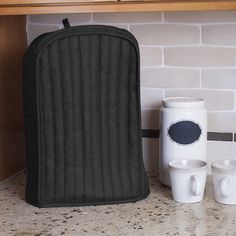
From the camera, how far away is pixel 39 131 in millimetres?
1113

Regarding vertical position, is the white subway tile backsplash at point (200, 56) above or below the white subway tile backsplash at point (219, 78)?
above

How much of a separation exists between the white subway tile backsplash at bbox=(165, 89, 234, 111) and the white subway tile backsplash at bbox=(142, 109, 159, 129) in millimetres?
88

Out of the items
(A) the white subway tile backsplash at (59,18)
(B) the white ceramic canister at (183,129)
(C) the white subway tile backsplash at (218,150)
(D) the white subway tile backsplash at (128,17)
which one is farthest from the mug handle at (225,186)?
(A) the white subway tile backsplash at (59,18)

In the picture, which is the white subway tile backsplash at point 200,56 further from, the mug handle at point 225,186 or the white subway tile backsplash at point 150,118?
the mug handle at point 225,186

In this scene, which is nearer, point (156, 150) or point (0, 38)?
point (0, 38)

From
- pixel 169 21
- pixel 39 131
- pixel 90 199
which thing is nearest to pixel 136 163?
pixel 90 199

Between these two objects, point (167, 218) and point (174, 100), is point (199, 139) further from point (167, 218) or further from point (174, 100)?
point (167, 218)

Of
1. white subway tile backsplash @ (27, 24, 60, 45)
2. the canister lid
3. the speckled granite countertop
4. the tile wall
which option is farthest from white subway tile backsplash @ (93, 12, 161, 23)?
the speckled granite countertop

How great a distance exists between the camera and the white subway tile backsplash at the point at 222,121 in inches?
54.1

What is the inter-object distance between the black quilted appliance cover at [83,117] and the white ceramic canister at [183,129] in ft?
0.41

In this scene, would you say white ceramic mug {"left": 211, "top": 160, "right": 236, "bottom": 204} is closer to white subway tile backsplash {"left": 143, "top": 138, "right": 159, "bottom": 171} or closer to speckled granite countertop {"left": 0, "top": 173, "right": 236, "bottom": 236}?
speckled granite countertop {"left": 0, "top": 173, "right": 236, "bottom": 236}

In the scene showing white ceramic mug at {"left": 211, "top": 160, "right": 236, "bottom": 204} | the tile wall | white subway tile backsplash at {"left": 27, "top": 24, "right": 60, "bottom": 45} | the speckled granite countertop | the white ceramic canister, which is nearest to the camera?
the speckled granite countertop

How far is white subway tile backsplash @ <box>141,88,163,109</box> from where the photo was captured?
1.42 metres

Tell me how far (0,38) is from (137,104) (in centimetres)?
43
